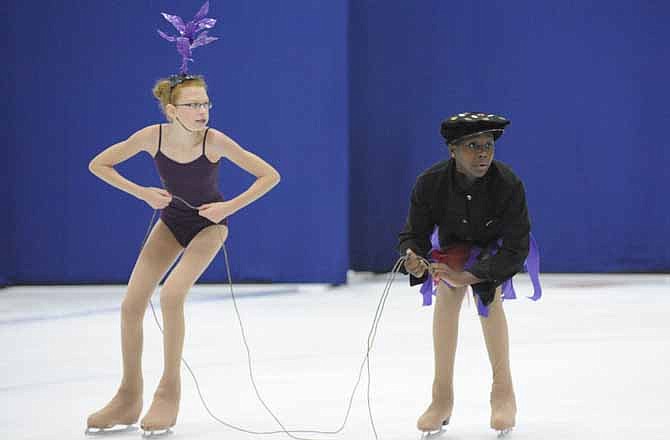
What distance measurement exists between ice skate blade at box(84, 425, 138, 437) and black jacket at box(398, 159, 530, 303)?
107cm

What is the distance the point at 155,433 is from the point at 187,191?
791 millimetres

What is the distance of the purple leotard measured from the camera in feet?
12.6

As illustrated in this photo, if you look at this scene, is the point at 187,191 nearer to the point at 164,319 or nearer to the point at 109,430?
the point at 164,319

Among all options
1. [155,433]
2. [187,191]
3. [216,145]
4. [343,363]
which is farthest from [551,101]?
[155,433]

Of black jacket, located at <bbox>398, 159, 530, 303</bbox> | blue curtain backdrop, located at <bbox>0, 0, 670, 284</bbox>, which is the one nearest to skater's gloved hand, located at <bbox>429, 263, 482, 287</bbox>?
black jacket, located at <bbox>398, 159, 530, 303</bbox>

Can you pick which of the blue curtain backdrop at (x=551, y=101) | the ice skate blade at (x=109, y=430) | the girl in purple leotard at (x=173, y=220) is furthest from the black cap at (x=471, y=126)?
the blue curtain backdrop at (x=551, y=101)

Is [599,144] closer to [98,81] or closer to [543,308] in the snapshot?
[543,308]

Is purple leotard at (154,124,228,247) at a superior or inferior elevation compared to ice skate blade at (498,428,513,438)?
superior

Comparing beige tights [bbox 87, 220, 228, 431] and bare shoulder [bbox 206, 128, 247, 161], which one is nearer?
beige tights [bbox 87, 220, 228, 431]

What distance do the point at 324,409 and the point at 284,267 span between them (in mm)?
4062

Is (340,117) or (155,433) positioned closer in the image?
(155,433)

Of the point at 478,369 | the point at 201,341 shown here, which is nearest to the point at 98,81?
the point at 201,341

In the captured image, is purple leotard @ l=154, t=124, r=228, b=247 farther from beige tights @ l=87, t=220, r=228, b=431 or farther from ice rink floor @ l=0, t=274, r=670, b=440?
ice rink floor @ l=0, t=274, r=670, b=440

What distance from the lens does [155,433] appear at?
376cm
